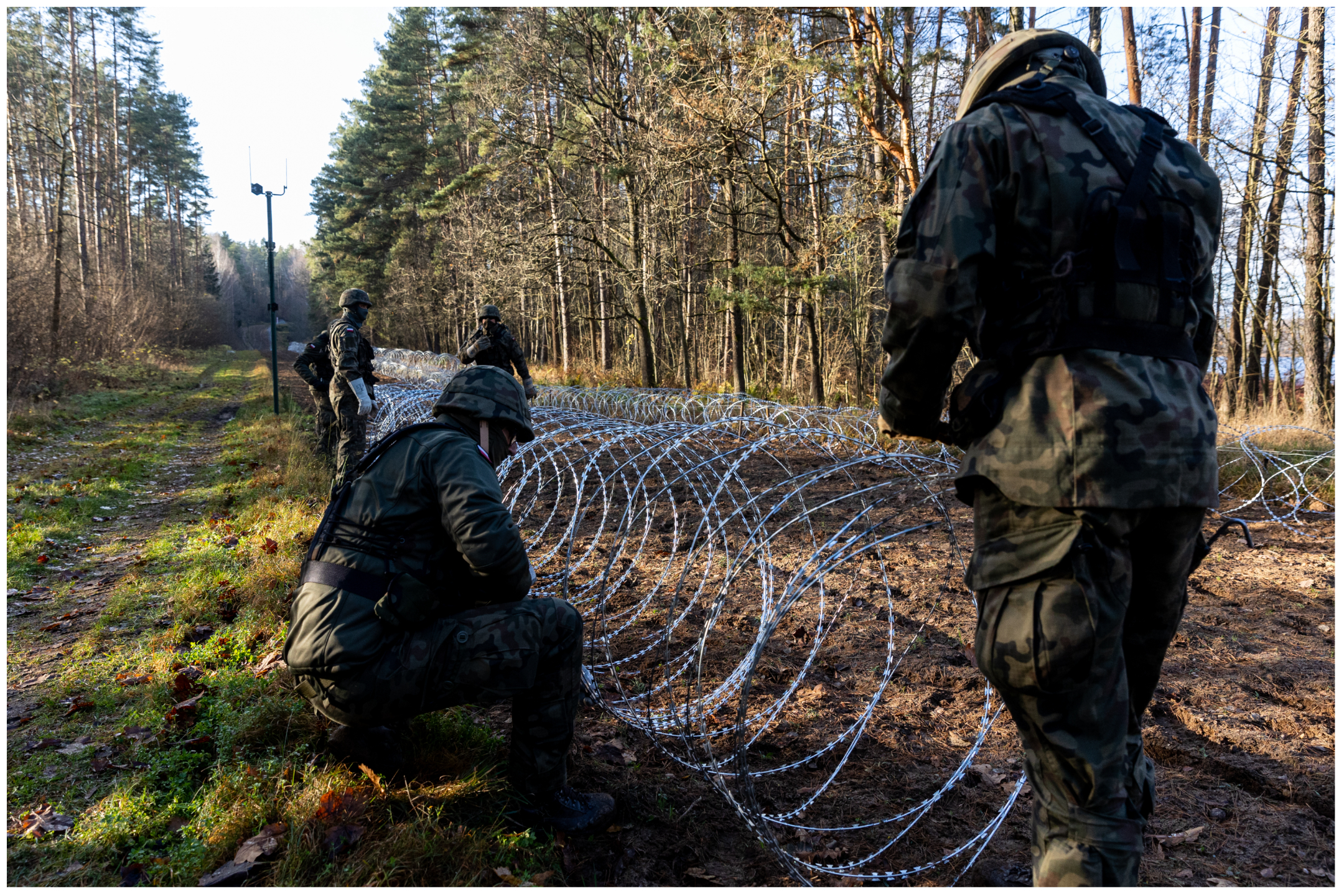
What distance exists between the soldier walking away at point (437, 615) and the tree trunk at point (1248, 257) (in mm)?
15630

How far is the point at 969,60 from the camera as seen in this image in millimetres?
12945

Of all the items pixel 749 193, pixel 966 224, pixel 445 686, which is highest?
pixel 749 193

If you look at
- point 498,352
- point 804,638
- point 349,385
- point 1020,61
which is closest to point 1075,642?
point 1020,61

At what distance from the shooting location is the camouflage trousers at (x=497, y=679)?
2.56 metres

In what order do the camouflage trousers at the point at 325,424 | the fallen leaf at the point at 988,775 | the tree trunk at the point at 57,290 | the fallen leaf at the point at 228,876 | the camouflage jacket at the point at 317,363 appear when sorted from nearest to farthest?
the fallen leaf at the point at 228,876
the fallen leaf at the point at 988,775
the camouflage jacket at the point at 317,363
the camouflage trousers at the point at 325,424
the tree trunk at the point at 57,290

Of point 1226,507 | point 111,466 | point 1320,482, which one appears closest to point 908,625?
point 1226,507

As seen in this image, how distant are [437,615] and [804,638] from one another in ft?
8.84

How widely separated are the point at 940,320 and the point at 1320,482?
9049mm

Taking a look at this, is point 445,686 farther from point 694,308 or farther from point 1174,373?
point 694,308

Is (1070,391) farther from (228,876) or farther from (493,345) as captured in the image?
(493,345)

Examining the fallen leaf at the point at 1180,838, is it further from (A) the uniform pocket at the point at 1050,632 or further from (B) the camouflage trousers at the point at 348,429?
(B) the camouflage trousers at the point at 348,429

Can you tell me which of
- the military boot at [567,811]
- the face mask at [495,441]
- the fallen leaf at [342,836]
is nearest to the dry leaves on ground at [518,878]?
the military boot at [567,811]

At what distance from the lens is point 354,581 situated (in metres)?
2.59

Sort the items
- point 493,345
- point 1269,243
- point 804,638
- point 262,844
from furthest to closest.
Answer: point 1269,243 → point 493,345 → point 804,638 → point 262,844
